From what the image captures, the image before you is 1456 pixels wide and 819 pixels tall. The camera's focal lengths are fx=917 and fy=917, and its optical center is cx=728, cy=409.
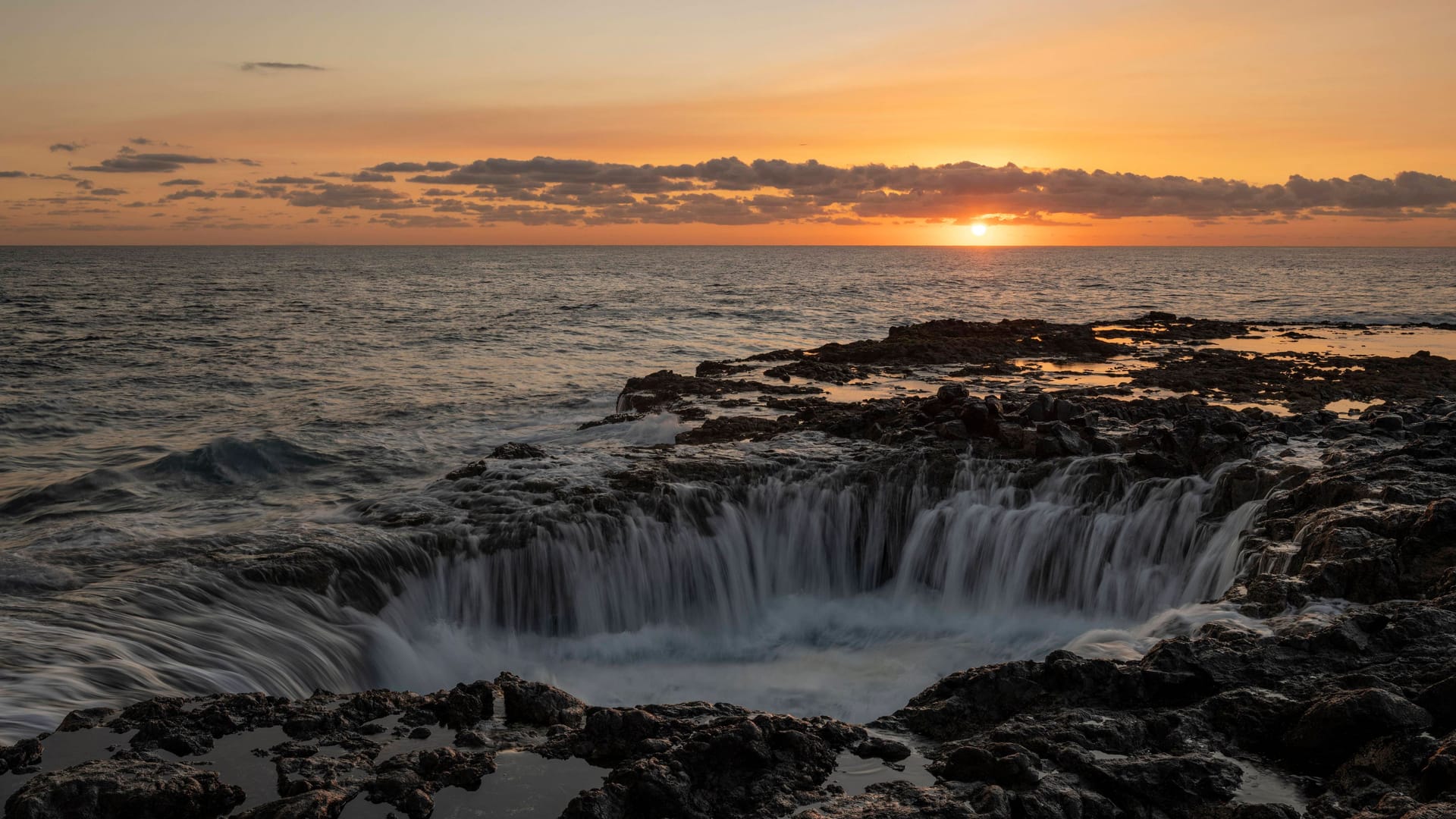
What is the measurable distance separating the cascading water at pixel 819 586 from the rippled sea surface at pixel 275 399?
1.27 meters

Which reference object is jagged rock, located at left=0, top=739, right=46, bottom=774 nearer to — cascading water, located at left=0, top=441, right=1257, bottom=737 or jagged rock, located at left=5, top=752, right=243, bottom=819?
jagged rock, located at left=5, top=752, right=243, bottom=819

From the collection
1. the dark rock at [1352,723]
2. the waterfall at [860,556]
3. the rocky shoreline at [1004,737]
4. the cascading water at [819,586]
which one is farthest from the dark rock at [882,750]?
the waterfall at [860,556]

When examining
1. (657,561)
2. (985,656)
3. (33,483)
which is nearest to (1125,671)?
(985,656)

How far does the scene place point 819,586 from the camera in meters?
14.2

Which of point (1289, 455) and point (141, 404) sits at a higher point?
point (1289, 455)

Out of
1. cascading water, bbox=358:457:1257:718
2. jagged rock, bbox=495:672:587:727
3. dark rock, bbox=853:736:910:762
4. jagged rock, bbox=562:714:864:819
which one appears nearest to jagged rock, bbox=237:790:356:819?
jagged rock, bbox=562:714:864:819

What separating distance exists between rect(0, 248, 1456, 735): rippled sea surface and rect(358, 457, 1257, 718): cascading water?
1274mm

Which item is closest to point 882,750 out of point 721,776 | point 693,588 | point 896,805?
point 896,805

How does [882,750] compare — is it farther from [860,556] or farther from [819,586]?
[860,556]

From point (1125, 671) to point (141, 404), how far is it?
1126 inches

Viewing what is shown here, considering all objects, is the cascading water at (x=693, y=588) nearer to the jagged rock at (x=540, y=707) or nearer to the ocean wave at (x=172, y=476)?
the jagged rock at (x=540, y=707)

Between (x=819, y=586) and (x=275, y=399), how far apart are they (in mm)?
20873

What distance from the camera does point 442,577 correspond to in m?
12.6

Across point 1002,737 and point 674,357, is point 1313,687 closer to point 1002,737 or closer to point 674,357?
point 1002,737
